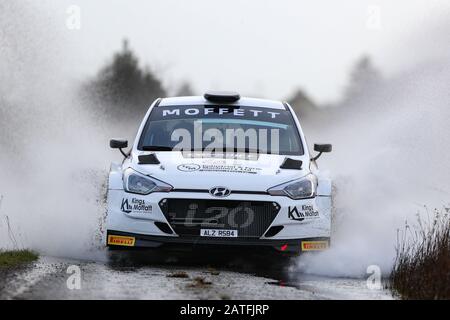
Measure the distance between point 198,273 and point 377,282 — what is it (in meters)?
1.59

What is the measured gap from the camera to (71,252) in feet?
38.3

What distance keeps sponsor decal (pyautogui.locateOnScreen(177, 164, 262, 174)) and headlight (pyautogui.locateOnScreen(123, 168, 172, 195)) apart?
0.94ft

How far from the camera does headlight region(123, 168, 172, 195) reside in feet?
33.4

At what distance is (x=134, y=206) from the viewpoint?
1025 cm

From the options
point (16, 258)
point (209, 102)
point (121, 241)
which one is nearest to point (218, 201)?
point (121, 241)

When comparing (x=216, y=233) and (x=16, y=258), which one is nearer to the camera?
(x=216, y=233)

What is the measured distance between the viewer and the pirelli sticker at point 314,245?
33.8 ft

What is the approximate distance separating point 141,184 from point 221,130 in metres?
1.69

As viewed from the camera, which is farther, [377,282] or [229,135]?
[229,135]

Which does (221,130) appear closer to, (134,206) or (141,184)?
(141,184)

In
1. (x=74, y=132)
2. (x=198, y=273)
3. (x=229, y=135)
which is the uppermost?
(x=229, y=135)
